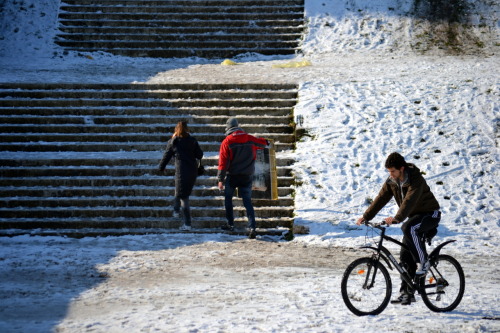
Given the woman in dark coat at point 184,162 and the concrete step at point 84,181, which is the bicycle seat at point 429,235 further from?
the concrete step at point 84,181

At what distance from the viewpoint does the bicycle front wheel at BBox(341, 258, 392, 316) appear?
270 inches

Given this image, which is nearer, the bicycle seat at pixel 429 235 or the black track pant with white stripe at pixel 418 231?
the black track pant with white stripe at pixel 418 231

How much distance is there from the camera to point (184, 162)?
11.2 meters

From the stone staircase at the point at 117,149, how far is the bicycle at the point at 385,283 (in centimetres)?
451

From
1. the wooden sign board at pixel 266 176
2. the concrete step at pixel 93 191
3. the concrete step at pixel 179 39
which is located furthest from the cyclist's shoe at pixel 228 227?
the concrete step at pixel 179 39

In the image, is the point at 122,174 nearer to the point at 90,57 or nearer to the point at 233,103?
the point at 233,103

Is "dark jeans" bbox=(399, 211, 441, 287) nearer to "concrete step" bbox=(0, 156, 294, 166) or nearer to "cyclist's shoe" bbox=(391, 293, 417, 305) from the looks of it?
"cyclist's shoe" bbox=(391, 293, 417, 305)

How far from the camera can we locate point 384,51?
1888 centimetres

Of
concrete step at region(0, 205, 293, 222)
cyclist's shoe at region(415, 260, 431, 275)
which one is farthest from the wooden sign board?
cyclist's shoe at region(415, 260, 431, 275)

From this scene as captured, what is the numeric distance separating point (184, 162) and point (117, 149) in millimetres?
2728

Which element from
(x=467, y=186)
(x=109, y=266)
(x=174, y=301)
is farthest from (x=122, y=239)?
(x=467, y=186)

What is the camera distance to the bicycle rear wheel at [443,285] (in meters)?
7.08

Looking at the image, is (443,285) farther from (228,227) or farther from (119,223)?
(119,223)

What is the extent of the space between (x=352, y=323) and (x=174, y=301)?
1.93 m
